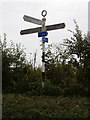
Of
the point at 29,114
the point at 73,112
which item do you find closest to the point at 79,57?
the point at 73,112

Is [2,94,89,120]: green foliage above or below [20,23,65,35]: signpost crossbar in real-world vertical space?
below

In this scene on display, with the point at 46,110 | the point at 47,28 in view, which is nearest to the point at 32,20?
the point at 47,28

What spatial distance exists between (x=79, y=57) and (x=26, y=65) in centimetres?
279

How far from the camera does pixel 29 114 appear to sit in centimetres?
460

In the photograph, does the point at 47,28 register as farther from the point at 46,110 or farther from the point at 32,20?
the point at 46,110

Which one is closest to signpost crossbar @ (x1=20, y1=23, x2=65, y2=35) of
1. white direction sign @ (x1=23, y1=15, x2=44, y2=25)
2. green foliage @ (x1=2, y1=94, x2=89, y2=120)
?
white direction sign @ (x1=23, y1=15, x2=44, y2=25)

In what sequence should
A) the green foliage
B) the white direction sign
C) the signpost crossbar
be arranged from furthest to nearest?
the white direction sign → the signpost crossbar → the green foliage

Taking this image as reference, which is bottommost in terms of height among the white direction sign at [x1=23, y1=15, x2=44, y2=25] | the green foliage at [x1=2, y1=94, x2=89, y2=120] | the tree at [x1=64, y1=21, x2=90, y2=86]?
the green foliage at [x1=2, y1=94, x2=89, y2=120]

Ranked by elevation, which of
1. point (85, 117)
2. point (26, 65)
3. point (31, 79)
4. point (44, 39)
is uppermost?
point (44, 39)

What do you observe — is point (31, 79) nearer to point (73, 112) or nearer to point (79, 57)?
point (79, 57)

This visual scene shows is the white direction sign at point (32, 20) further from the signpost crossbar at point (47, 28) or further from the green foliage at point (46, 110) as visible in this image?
the green foliage at point (46, 110)

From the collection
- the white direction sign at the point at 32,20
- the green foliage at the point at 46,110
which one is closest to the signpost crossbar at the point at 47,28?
the white direction sign at the point at 32,20

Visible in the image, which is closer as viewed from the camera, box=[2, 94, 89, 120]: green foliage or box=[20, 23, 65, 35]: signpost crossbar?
box=[2, 94, 89, 120]: green foliage

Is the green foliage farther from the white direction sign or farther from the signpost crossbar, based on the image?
the white direction sign
